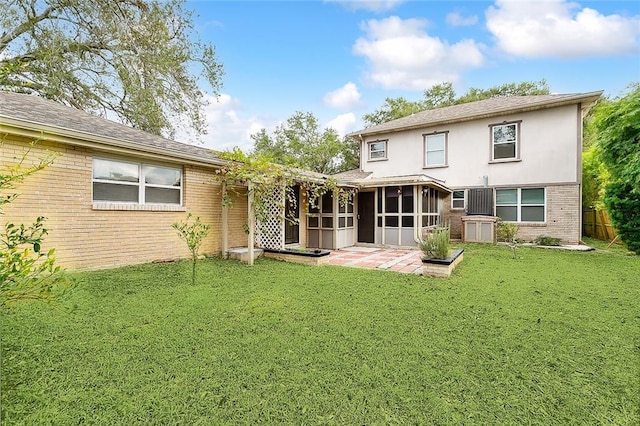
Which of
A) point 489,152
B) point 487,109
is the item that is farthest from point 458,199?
point 487,109

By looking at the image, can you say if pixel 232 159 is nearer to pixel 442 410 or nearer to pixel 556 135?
pixel 442 410

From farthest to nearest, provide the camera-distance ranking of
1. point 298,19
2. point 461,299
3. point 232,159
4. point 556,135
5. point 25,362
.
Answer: point 556,135 < point 298,19 < point 232,159 < point 461,299 < point 25,362

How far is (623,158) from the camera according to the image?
991cm

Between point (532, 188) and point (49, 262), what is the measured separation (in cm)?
1593

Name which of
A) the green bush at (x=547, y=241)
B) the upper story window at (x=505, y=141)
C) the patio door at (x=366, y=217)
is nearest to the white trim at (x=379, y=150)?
the upper story window at (x=505, y=141)

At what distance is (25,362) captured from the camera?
9.52ft

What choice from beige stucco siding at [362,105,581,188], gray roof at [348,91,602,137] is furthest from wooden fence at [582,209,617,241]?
gray roof at [348,91,602,137]

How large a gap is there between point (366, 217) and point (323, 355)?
958 cm

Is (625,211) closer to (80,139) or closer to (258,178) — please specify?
Result: (258,178)

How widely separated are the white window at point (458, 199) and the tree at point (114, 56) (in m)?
13.0

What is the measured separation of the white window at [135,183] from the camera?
6766mm

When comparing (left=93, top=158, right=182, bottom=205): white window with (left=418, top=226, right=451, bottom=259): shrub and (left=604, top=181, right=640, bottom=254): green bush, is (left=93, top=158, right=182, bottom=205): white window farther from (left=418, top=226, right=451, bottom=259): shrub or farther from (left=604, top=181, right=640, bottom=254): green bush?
(left=604, top=181, right=640, bottom=254): green bush

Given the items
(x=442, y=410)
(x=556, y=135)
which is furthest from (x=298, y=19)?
(x=556, y=135)

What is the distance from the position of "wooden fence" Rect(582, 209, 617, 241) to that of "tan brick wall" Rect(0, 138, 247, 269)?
1778cm
